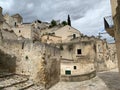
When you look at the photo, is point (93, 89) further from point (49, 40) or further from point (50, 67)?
point (49, 40)

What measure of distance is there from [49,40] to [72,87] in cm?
2048

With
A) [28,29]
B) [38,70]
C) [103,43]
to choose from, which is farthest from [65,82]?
[28,29]

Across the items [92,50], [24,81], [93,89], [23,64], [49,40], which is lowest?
[93,89]

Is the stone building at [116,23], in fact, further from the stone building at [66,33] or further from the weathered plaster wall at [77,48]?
the stone building at [66,33]

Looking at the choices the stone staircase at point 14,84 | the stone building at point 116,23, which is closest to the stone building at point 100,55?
the stone staircase at point 14,84

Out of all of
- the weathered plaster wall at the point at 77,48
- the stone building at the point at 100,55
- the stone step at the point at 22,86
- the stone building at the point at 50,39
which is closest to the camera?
the stone step at the point at 22,86

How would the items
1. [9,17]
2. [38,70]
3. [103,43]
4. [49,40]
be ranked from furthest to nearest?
[9,17]
[49,40]
[103,43]
[38,70]

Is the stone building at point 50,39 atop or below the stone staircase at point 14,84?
atop

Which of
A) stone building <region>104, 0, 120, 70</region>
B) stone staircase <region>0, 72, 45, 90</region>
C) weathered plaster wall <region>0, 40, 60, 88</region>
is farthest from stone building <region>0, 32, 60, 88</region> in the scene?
stone building <region>104, 0, 120, 70</region>

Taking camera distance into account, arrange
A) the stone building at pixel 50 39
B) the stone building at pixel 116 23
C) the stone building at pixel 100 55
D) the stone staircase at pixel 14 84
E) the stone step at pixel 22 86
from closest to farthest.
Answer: the stone building at pixel 116 23 < the stone staircase at pixel 14 84 < the stone step at pixel 22 86 < the stone building at pixel 100 55 < the stone building at pixel 50 39

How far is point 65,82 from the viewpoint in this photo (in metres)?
17.5

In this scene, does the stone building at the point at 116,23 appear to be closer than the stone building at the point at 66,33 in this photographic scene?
Yes

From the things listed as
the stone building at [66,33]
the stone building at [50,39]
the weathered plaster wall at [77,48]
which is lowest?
the weathered plaster wall at [77,48]

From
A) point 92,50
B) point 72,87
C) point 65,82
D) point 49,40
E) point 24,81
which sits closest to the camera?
point 24,81
